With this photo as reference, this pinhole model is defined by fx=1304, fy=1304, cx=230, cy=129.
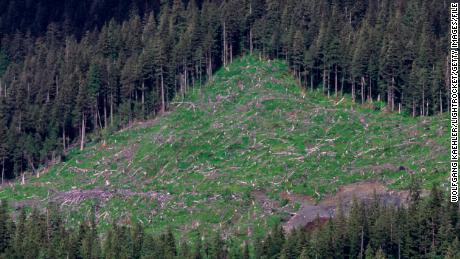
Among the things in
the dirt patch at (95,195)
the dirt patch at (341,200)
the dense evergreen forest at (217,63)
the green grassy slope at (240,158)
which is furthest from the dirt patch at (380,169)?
the dirt patch at (95,195)

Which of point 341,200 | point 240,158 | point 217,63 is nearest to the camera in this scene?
point 341,200

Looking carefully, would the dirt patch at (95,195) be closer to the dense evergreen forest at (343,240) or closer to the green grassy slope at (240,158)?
the green grassy slope at (240,158)

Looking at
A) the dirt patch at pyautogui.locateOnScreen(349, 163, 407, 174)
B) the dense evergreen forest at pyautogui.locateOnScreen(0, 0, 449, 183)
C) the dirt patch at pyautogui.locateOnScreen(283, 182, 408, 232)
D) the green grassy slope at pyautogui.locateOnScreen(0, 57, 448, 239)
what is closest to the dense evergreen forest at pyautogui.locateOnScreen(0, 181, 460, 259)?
the dirt patch at pyautogui.locateOnScreen(283, 182, 408, 232)

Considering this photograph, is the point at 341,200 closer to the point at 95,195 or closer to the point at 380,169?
the point at 380,169

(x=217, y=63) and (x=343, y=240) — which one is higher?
(x=217, y=63)

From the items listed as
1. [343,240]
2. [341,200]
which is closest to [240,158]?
[341,200]

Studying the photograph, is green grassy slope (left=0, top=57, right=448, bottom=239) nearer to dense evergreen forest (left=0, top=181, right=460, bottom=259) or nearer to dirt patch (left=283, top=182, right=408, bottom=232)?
dirt patch (left=283, top=182, right=408, bottom=232)

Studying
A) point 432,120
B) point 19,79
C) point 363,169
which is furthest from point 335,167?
point 19,79
